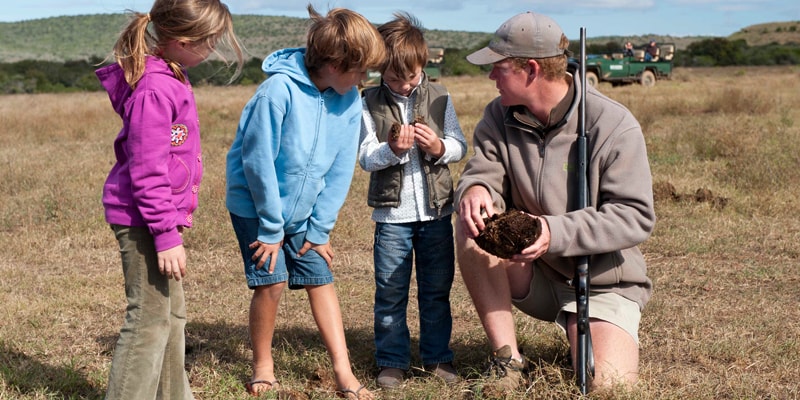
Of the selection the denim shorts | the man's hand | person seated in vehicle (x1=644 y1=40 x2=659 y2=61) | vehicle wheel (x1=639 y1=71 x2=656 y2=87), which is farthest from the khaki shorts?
person seated in vehicle (x1=644 y1=40 x2=659 y2=61)

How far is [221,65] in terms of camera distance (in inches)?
1054

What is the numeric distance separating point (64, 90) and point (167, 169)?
3133 centimetres

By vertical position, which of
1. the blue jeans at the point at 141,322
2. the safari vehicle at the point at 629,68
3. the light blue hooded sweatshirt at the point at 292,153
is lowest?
the safari vehicle at the point at 629,68

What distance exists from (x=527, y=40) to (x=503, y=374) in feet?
4.17

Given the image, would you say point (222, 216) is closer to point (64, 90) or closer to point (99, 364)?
point (99, 364)

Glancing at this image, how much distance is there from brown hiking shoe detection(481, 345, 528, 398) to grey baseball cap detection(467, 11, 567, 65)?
1.13 meters

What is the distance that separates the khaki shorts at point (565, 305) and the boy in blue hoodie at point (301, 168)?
2.62 ft

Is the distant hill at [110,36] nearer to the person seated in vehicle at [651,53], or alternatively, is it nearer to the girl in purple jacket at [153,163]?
the person seated in vehicle at [651,53]

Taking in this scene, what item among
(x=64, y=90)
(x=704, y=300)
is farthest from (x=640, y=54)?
(x=704, y=300)

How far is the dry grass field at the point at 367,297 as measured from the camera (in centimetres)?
362

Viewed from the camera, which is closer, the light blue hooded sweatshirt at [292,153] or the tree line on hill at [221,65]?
the light blue hooded sweatshirt at [292,153]

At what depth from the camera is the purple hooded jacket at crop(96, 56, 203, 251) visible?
2.69 metres

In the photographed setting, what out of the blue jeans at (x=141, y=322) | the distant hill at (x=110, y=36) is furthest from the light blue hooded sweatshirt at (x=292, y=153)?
the distant hill at (x=110, y=36)

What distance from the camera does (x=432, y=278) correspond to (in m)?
3.74
